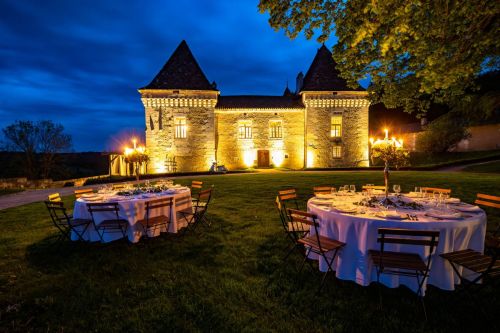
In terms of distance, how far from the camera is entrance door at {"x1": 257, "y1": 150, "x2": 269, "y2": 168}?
22438mm

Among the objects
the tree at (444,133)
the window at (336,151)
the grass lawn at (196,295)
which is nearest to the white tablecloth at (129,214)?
the grass lawn at (196,295)

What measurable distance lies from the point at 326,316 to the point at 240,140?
783 inches

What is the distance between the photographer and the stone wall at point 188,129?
67.4 feet

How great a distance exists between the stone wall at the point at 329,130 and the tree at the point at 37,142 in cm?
2715

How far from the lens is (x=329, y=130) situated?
2222cm

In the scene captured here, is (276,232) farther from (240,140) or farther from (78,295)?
(240,140)

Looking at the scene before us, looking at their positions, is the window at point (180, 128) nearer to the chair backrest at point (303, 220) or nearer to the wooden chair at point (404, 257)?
the chair backrest at point (303, 220)

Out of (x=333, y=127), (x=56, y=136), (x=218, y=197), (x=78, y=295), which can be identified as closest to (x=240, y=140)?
(x=333, y=127)

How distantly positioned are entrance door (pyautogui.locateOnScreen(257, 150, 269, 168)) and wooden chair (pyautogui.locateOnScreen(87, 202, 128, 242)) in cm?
1774

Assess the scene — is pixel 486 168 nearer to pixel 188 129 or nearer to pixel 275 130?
pixel 275 130

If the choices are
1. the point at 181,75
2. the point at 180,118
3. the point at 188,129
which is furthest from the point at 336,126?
the point at 181,75

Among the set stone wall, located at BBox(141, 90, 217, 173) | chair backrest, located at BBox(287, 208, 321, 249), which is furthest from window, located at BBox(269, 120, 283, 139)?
chair backrest, located at BBox(287, 208, 321, 249)

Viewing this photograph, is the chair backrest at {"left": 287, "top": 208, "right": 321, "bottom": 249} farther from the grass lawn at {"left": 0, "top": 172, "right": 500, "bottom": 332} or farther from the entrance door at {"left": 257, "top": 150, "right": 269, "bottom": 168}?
the entrance door at {"left": 257, "top": 150, "right": 269, "bottom": 168}

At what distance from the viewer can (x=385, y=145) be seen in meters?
4.46
